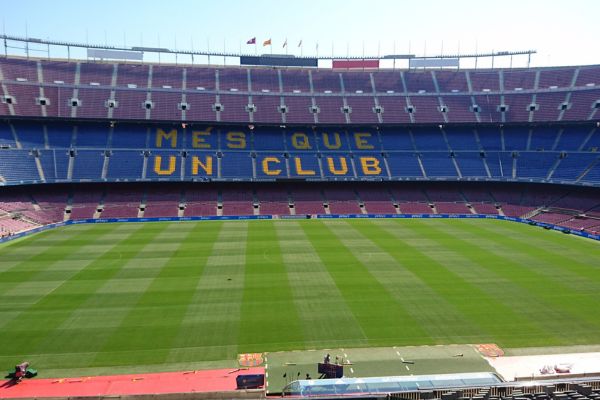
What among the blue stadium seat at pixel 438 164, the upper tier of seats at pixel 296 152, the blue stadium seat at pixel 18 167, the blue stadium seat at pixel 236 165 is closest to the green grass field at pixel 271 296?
the blue stadium seat at pixel 18 167

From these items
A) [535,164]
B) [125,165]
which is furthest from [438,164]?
[125,165]

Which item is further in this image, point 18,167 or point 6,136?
point 6,136

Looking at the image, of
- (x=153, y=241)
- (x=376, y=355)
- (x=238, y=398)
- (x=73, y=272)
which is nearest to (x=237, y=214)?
(x=153, y=241)

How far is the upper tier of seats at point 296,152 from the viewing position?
2373 inches

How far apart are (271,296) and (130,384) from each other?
11.3 m

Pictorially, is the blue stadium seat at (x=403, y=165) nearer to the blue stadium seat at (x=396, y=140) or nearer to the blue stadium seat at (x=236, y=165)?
the blue stadium seat at (x=396, y=140)

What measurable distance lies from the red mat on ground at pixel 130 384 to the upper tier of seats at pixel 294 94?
54327 millimetres

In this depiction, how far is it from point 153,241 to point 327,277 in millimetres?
20759

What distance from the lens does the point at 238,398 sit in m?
14.5

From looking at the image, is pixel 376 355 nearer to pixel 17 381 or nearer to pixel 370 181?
pixel 17 381

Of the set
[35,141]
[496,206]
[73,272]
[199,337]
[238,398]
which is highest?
[35,141]

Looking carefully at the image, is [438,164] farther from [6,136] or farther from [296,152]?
[6,136]

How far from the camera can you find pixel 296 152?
226 feet

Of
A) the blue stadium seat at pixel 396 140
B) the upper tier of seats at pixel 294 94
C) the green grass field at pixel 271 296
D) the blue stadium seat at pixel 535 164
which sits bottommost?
the green grass field at pixel 271 296
